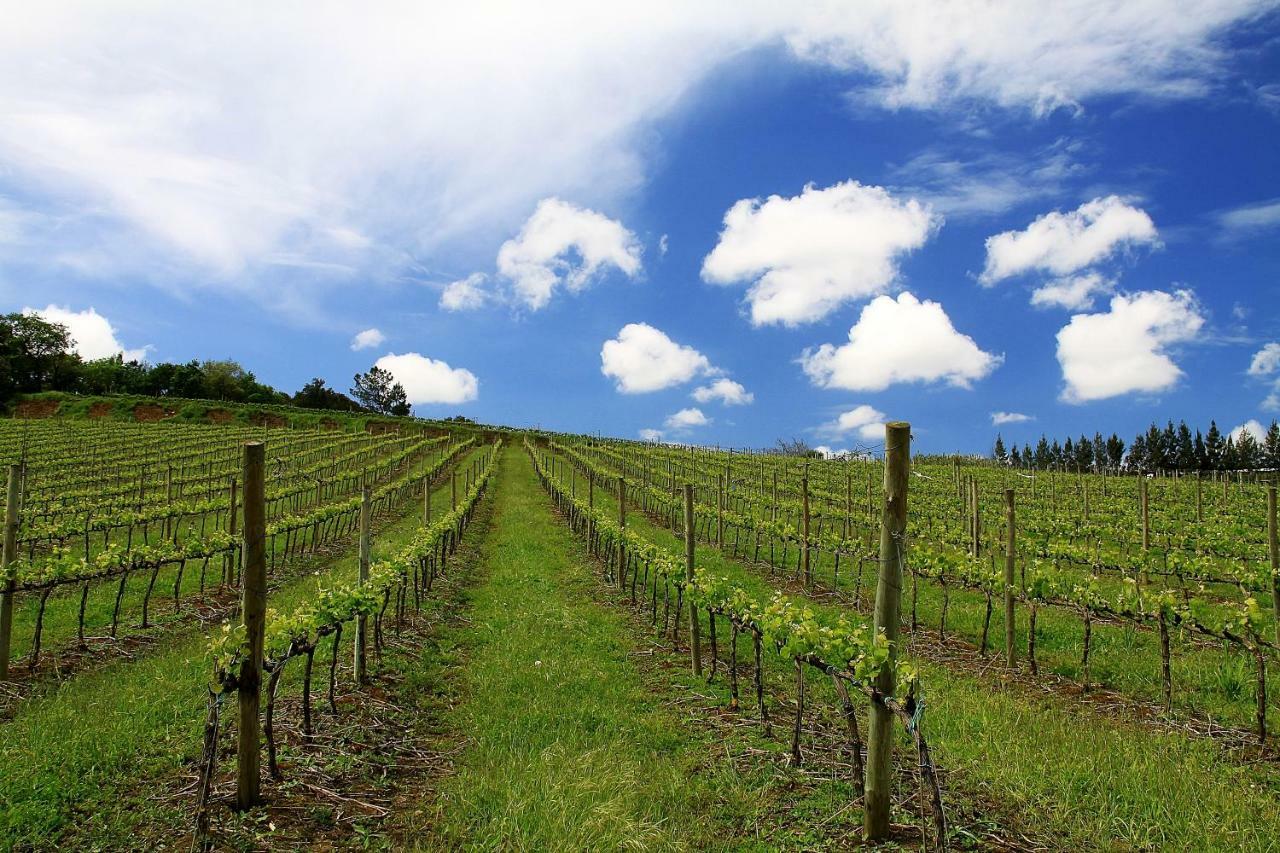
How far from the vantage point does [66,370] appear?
82.1 meters

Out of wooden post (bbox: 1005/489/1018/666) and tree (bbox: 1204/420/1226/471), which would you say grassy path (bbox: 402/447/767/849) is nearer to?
wooden post (bbox: 1005/489/1018/666)

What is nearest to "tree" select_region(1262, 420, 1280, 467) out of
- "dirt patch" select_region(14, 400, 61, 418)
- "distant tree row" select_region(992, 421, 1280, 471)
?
"distant tree row" select_region(992, 421, 1280, 471)

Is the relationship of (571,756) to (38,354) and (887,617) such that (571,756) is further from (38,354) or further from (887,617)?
(38,354)

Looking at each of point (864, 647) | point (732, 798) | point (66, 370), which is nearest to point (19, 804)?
point (732, 798)

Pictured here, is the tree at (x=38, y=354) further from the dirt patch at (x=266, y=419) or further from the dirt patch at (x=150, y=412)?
the dirt patch at (x=266, y=419)

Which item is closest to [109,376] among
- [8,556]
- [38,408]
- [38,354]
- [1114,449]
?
[38,354]

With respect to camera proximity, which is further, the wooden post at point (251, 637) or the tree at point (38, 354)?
the tree at point (38, 354)

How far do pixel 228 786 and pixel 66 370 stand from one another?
10162cm

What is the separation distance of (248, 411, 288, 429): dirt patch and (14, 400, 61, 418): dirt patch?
1661cm

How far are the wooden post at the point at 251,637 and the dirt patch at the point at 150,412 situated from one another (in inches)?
2961

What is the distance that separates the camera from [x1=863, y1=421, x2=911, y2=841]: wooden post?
176 inches

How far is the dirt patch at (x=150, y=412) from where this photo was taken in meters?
66.5

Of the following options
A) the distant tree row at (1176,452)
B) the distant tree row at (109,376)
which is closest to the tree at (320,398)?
the distant tree row at (109,376)

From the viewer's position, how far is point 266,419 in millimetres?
71125
